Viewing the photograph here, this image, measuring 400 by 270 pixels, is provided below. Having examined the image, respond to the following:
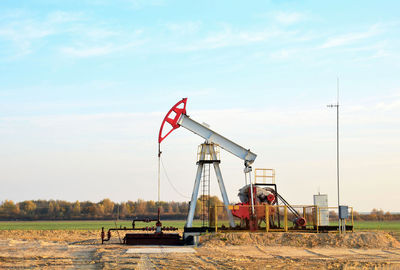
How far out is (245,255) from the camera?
19453 millimetres

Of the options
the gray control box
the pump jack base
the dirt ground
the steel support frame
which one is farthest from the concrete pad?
the gray control box

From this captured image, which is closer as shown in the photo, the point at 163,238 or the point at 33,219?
the point at 163,238

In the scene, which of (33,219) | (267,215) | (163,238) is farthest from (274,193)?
(33,219)

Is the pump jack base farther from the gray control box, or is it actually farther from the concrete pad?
the gray control box

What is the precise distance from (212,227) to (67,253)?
6831 millimetres

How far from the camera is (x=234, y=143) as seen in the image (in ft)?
82.3

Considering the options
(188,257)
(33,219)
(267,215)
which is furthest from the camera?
(33,219)

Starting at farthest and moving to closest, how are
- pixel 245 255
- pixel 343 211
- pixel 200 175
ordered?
pixel 200 175
pixel 343 211
pixel 245 255

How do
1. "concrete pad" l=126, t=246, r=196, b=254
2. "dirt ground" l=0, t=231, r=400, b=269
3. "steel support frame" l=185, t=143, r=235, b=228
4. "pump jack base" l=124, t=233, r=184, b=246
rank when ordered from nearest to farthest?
"dirt ground" l=0, t=231, r=400, b=269
"concrete pad" l=126, t=246, r=196, b=254
"pump jack base" l=124, t=233, r=184, b=246
"steel support frame" l=185, t=143, r=235, b=228

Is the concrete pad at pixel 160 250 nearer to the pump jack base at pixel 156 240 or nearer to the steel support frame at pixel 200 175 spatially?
the pump jack base at pixel 156 240

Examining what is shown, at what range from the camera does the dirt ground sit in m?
16.6

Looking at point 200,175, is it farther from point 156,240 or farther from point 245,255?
point 245,255

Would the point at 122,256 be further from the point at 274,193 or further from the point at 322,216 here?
the point at 322,216

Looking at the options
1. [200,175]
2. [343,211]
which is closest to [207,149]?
[200,175]
